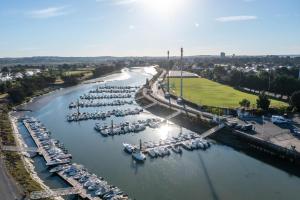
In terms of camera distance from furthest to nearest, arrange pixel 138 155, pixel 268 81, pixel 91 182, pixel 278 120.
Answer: pixel 268 81 < pixel 278 120 < pixel 138 155 < pixel 91 182

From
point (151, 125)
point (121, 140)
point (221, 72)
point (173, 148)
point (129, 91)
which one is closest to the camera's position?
point (173, 148)

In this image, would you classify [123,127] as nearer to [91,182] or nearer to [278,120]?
[91,182]

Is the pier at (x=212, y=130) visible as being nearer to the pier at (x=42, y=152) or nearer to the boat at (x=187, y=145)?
the boat at (x=187, y=145)

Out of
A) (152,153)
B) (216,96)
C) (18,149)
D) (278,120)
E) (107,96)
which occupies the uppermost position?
(278,120)

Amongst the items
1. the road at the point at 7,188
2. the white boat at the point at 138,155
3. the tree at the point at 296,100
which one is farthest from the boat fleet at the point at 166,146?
the tree at the point at 296,100

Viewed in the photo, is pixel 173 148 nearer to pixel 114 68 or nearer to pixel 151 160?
pixel 151 160

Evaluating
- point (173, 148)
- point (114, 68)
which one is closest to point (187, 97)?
point (173, 148)

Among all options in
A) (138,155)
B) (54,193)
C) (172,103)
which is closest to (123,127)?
(138,155)

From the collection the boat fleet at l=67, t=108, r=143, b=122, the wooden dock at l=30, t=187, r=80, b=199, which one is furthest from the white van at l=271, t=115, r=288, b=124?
the wooden dock at l=30, t=187, r=80, b=199
